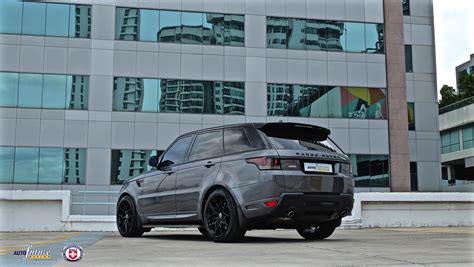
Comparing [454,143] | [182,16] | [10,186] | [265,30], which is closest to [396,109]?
[265,30]

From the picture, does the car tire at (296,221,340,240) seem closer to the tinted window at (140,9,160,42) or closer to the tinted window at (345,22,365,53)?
the tinted window at (140,9,160,42)

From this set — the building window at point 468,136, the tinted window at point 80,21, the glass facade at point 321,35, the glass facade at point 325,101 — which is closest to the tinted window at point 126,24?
the tinted window at point 80,21

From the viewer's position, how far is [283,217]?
7.44 metres

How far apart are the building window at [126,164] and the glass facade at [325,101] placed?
7208mm

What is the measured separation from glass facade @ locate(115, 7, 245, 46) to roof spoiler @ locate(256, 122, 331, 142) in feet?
76.0

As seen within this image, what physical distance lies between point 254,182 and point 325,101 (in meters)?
25.4

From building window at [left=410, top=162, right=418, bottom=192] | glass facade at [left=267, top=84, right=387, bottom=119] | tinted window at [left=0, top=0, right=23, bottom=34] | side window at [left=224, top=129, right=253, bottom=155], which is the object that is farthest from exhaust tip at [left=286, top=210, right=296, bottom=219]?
building window at [left=410, top=162, right=418, bottom=192]

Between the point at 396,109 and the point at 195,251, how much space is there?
28.8 meters

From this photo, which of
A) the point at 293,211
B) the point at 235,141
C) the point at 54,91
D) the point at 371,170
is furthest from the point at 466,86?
the point at 293,211

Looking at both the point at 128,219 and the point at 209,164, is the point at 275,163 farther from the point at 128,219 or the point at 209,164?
the point at 128,219

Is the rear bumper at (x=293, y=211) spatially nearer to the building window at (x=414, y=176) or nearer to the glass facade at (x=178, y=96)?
the glass facade at (x=178, y=96)

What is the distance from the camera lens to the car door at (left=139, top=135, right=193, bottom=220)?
8.98 meters

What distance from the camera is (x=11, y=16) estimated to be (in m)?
29.9

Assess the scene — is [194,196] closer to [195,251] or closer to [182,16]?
[195,251]
